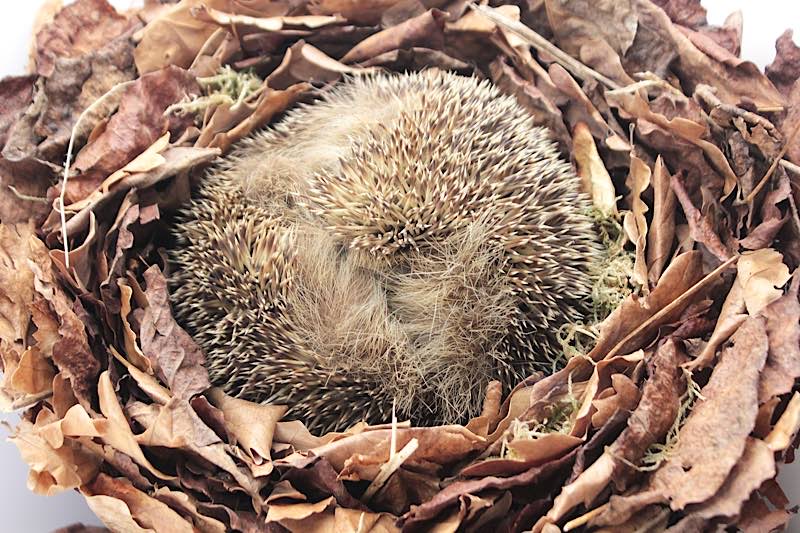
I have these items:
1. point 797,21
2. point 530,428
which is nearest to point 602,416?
point 530,428

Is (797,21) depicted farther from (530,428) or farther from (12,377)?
(12,377)

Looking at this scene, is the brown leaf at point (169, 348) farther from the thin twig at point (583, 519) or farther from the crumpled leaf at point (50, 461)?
the thin twig at point (583, 519)

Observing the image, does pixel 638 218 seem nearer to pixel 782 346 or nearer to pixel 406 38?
pixel 782 346

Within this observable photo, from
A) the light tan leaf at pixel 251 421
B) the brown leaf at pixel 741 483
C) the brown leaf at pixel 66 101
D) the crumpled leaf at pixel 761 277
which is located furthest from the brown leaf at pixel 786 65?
the brown leaf at pixel 66 101

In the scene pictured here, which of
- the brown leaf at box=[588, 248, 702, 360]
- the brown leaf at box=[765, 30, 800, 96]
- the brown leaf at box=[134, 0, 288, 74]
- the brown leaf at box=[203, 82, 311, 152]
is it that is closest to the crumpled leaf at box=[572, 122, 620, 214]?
the brown leaf at box=[588, 248, 702, 360]

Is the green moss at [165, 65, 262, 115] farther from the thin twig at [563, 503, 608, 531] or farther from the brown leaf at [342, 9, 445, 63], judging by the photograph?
the thin twig at [563, 503, 608, 531]

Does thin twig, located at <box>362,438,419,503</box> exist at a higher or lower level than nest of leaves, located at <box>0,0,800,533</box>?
lower
